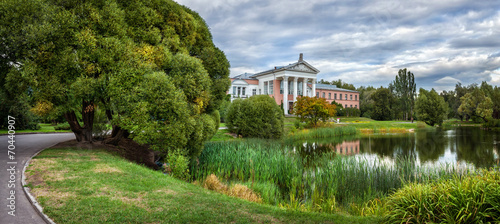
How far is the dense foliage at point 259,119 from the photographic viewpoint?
23297mm

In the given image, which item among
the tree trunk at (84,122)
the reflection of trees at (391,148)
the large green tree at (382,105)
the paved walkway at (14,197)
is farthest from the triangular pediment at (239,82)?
the paved walkway at (14,197)

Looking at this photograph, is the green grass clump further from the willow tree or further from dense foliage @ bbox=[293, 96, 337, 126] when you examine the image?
dense foliage @ bbox=[293, 96, 337, 126]

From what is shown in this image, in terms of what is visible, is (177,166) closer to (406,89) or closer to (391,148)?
(391,148)

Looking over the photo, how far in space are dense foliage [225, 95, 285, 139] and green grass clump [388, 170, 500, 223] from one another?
1777 cm

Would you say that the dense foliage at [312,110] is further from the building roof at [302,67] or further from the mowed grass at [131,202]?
the mowed grass at [131,202]

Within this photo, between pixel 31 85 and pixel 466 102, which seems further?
pixel 466 102

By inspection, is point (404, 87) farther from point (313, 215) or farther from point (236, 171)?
point (313, 215)

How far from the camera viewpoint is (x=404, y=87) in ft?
195

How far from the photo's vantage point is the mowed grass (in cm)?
531

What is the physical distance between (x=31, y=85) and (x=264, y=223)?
10.2 metres

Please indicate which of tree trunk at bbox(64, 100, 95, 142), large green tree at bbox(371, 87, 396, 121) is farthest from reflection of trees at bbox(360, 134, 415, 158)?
large green tree at bbox(371, 87, 396, 121)

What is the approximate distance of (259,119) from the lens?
23.2m

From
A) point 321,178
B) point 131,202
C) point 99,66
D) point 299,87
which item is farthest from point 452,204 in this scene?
point 299,87

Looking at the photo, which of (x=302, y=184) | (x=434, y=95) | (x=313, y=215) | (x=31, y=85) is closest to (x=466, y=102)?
(x=434, y=95)
